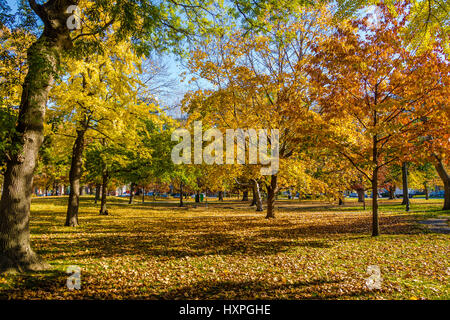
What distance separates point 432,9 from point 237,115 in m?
11.6

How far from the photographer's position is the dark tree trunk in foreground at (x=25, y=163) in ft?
17.0

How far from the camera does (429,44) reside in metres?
6.07

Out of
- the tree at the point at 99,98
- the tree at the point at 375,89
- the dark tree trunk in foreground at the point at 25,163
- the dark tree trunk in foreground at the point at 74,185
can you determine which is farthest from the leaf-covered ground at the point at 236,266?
the tree at the point at 99,98

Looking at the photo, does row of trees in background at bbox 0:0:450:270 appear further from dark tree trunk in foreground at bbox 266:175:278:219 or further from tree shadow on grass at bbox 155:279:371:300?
tree shadow on grass at bbox 155:279:371:300

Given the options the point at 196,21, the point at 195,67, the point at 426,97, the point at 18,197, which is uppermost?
the point at 195,67

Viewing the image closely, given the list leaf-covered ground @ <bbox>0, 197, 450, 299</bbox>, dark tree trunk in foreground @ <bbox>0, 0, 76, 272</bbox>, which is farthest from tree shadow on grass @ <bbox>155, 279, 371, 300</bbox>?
dark tree trunk in foreground @ <bbox>0, 0, 76, 272</bbox>

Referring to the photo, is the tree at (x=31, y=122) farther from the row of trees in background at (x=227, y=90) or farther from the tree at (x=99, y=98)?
the tree at (x=99, y=98)

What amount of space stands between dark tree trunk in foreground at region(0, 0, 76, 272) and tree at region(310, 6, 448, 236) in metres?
9.33

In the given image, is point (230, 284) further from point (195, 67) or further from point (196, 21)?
point (195, 67)

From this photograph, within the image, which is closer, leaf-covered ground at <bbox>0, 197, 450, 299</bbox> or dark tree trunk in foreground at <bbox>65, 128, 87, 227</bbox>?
leaf-covered ground at <bbox>0, 197, 450, 299</bbox>

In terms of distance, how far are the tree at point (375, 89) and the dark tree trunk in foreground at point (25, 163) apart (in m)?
9.33

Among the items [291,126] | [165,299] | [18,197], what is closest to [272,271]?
[165,299]

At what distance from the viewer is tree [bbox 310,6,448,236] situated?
28.3 ft
